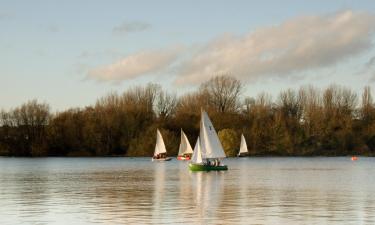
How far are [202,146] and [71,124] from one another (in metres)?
74.3

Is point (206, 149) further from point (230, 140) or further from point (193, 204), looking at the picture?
point (230, 140)

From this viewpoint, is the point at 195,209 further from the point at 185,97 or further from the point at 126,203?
the point at 185,97

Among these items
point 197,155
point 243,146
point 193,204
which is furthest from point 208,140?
point 243,146

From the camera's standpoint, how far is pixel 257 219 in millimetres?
29016

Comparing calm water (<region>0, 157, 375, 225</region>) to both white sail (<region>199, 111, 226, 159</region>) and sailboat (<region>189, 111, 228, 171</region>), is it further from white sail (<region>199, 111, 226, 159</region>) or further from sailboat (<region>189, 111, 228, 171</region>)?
sailboat (<region>189, 111, 228, 171</region>)

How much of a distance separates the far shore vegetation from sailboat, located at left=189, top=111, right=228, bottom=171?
2244 inches

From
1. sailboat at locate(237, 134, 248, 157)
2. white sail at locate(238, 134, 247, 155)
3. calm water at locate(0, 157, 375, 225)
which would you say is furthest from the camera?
white sail at locate(238, 134, 247, 155)

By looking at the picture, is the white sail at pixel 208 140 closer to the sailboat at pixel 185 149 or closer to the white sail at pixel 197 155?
the white sail at pixel 197 155

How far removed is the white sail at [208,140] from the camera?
69000 millimetres

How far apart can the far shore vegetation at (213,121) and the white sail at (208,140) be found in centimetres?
5772

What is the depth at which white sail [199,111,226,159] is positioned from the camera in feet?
226

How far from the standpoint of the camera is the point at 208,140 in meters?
69.2

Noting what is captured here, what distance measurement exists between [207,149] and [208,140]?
1070mm

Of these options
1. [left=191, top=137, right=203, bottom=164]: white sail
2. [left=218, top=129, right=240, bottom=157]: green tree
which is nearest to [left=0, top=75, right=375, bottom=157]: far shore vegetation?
[left=218, top=129, right=240, bottom=157]: green tree
